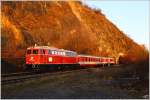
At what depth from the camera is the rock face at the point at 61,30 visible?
1560 inches

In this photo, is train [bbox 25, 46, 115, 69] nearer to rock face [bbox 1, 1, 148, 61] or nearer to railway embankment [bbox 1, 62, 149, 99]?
rock face [bbox 1, 1, 148, 61]

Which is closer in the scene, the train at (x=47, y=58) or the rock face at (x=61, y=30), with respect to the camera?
the train at (x=47, y=58)

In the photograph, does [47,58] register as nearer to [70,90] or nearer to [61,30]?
[70,90]

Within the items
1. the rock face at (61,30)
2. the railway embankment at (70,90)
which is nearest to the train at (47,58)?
the rock face at (61,30)

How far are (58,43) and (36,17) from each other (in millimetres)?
4974

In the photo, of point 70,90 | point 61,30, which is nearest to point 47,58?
point 70,90

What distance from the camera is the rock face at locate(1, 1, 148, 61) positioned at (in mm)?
39616

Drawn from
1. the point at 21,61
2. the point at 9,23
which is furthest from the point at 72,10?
the point at 21,61

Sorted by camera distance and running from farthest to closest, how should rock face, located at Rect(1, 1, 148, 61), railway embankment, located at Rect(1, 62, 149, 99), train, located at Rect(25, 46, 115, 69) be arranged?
rock face, located at Rect(1, 1, 148, 61), train, located at Rect(25, 46, 115, 69), railway embankment, located at Rect(1, 62, 149, 99)

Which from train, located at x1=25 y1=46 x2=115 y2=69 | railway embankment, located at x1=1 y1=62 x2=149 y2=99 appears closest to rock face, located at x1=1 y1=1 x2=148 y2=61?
train, located at x1=25 y1=46 x2=115 y2=69

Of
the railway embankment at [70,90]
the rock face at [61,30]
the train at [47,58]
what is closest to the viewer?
the railway embankment at [70,90]

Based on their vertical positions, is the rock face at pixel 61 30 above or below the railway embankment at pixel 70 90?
above

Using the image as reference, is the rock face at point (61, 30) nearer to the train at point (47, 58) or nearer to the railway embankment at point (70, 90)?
the train at point (47, 58)

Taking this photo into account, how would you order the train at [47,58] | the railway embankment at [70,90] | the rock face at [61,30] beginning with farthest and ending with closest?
the rock face at [61,30] → the train at [47,58] → the railway embankment at [70,90]
